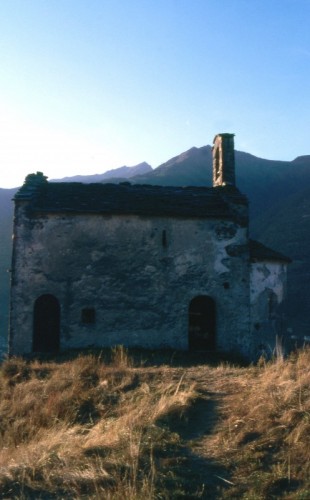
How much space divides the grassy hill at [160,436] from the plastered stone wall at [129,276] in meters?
5.85

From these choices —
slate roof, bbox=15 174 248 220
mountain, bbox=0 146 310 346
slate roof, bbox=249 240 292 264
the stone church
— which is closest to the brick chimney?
slate roof, bbox=15 174 248 220

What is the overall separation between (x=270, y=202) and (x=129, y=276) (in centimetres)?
5064

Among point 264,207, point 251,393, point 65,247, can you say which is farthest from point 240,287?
point 264,207

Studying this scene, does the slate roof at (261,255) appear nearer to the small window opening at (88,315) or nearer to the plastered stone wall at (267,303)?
the plastered stone wall at (267,303)

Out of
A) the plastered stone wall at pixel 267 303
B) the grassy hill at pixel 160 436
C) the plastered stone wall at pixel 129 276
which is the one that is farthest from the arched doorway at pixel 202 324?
the grassy hill at pixel 160 436

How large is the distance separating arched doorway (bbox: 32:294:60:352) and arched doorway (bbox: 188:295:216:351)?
4.53 metres

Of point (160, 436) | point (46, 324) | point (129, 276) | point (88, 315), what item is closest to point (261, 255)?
point (129, 276)

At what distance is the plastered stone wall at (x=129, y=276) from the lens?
1631 cm

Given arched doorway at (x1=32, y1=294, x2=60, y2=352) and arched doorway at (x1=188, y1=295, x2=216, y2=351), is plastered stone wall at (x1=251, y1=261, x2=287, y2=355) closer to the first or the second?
arched doorway at (x1=188, y1=295, x2=216, y2=351)

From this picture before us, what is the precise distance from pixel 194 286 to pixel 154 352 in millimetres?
2678

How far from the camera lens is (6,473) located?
563 centimetres

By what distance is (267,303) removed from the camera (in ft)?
58.3

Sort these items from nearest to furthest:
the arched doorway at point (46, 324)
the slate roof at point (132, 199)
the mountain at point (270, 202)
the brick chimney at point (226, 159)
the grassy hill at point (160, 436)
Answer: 1. the grassy hill at point (160, 436)
2. the arched doorway at point (46, 324)
3. the slate roof at point (132, 199)
4. the brick chimney at point (226, 159)
5. the mountain at point (270, 202)

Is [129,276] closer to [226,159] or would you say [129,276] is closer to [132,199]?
[132,199]
